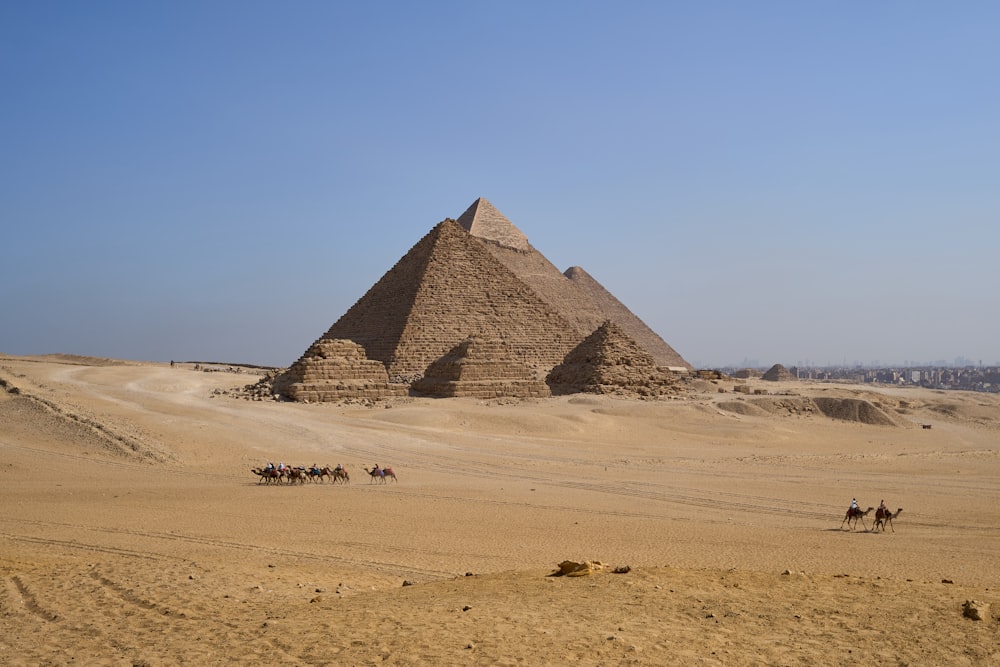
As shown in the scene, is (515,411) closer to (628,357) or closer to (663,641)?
(628,357)

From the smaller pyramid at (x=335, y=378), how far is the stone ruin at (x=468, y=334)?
4 centimetres

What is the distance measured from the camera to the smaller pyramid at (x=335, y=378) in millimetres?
27264

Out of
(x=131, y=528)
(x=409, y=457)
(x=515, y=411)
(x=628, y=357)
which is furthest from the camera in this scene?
(x=628, y=357)

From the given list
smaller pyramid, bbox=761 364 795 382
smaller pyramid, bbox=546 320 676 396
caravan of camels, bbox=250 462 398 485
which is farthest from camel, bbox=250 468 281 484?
smaller pyramid, bbox=761 364 795 382

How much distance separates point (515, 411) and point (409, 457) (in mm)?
9229

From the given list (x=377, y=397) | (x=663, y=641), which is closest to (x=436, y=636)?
(x=663, y=641)

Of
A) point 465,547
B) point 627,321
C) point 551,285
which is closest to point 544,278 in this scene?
point 551,285

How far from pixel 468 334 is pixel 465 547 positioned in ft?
102

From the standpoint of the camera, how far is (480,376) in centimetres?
3066

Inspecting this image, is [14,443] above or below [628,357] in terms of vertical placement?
below

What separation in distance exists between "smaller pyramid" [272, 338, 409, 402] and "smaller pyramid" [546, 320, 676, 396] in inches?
294

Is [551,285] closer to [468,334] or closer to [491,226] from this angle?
[491,226]

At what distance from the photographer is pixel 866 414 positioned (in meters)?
30.9

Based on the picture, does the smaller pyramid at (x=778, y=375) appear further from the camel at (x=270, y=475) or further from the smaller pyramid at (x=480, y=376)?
the camel at (x=270, y=475)
